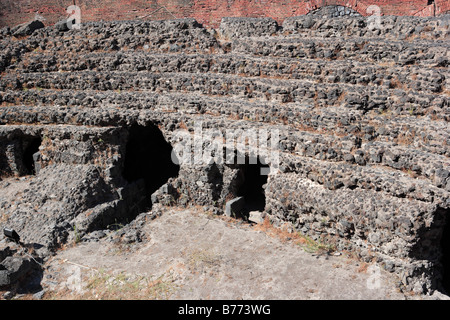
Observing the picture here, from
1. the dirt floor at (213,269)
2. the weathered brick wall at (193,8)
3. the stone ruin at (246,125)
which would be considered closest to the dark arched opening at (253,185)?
the stone ruin at (246,125)

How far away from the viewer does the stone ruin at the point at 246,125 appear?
729 cm

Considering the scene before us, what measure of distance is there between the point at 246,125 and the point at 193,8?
758 centimetres

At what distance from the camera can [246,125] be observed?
938 centimetres

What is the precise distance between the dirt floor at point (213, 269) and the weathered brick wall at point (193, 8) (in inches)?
332

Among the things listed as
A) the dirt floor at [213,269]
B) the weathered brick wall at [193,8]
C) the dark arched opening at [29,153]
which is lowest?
the dirt floor at [213,269]

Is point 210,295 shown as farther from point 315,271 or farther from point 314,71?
Result: point 314,71

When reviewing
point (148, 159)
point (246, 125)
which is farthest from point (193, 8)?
point (246, 125)

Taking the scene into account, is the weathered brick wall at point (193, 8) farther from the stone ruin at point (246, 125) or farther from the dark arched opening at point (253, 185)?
the dark arched opening at point (253, 185)

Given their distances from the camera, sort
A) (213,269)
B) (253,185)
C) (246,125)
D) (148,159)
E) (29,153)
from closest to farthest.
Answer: (213,269)
(246,125)
(253,185)
(148,159)
(29,153)

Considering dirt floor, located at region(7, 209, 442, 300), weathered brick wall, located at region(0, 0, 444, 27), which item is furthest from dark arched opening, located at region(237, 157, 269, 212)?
weathered brick wall, located at region(0, 0, 444, 27)

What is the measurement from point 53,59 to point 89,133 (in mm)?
3595

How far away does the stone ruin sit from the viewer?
23.9ft

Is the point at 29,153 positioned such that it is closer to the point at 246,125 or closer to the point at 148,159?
the point at 148,159

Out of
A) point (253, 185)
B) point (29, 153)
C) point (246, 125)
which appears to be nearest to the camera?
point (246, 125)
